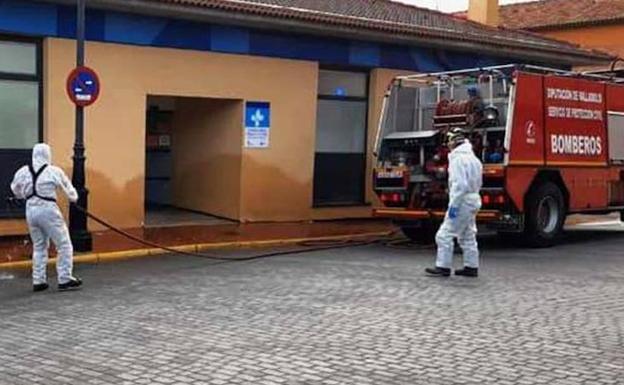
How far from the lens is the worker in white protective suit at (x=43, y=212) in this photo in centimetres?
1006

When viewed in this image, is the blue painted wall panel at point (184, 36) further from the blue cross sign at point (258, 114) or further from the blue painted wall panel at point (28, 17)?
the blue painted wall panel at point (28, 17)

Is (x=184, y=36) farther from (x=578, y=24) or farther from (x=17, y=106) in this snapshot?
(x=578, y=24)

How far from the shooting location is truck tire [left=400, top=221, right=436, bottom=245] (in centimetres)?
1495

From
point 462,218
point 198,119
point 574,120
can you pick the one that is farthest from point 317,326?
point 198,119

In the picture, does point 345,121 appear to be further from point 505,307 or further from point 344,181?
point 505,307

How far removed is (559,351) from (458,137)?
16.9 ft

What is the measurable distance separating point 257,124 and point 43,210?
7449 millimetres

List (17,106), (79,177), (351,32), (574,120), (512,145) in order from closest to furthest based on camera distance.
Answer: (79,177) → (512,145) → (17,106) → (574,120) → (351,32)

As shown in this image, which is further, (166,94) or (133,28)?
(166,94)

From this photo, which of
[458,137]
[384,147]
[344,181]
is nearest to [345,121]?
[344,181]

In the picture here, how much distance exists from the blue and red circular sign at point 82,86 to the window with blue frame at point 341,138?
6206 millimetres

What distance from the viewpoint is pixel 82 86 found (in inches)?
504

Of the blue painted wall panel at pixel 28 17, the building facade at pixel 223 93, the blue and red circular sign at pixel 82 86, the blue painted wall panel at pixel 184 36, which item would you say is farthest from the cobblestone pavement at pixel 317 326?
the blue painted wall panel at pixel 184 36

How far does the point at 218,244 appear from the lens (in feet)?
46.1
